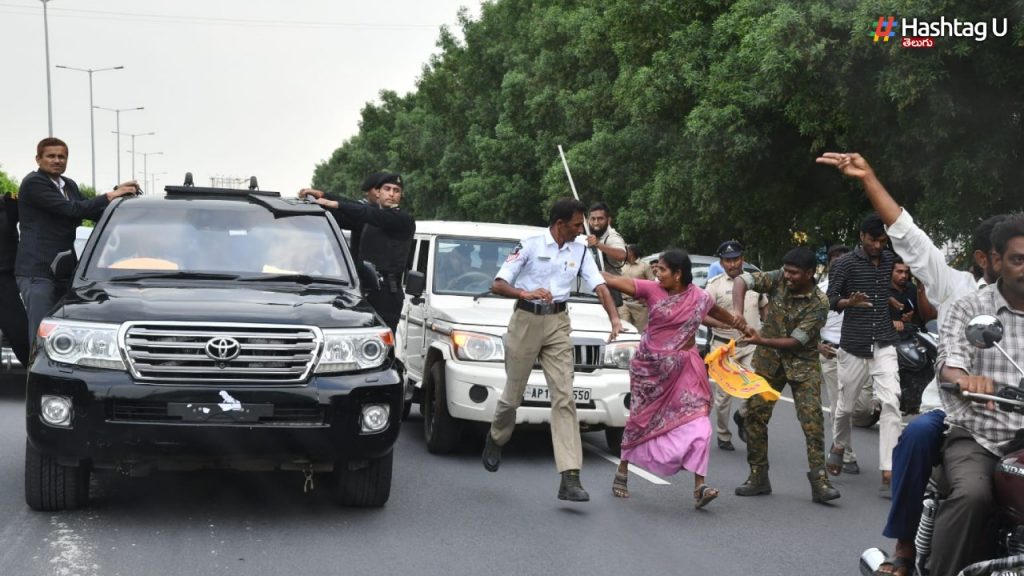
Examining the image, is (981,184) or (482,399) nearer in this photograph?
(482,399)

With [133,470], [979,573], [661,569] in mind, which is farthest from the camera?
[133,470]

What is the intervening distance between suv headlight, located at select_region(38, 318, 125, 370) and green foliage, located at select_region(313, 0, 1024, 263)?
1577 cm

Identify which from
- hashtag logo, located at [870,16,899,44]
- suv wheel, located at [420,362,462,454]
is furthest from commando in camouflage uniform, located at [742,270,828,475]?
hashtag logo, located at [870,16,899,44]

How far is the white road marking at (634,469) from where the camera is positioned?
33.3 ft

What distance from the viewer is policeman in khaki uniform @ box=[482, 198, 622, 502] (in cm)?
932

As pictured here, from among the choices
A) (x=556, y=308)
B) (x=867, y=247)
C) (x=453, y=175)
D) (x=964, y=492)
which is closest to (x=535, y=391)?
(x=556, y=308)

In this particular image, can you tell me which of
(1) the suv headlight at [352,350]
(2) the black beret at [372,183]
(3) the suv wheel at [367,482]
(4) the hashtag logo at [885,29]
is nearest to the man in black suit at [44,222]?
(2) the black beret at [372,183]

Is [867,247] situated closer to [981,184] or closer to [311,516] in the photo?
[311,516]

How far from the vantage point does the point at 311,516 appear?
26.7 feet

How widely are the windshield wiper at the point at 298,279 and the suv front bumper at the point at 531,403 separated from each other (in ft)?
6.61

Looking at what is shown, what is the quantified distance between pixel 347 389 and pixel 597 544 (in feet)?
5.19

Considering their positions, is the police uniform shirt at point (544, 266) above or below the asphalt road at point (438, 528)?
above

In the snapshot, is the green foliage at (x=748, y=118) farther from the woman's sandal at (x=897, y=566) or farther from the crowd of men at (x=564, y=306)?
the woman's sandal at (x=897, y=566)

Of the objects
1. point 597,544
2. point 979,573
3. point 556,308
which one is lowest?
point 597,544
